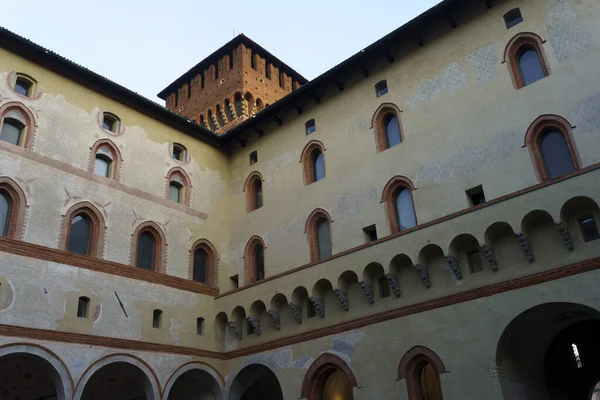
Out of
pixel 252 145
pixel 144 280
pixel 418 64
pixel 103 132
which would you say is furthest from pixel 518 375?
pixel 103 132

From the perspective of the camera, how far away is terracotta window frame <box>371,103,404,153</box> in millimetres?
17234

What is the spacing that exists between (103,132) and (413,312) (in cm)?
1111

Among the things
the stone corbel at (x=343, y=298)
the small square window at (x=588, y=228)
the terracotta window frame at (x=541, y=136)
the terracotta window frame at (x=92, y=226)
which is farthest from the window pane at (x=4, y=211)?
the small square window at (x=588, y=228)

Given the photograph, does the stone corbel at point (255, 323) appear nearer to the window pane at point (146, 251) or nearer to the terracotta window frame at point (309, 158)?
the window pane at point (146, 251)

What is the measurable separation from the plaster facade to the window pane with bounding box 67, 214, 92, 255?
1.48 feet

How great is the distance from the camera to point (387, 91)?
58.2 ft

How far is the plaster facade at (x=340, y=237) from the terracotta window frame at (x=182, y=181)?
0.36 feet

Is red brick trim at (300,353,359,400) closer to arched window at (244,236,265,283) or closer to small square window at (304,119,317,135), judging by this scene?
arched window at (244,236,265,283)

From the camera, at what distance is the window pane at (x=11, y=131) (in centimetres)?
1596

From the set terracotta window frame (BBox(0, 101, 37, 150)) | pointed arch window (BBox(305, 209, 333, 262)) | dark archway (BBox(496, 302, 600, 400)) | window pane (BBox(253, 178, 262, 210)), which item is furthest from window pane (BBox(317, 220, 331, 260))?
terracotta window frame (BBox(0, 101, 37, 150))

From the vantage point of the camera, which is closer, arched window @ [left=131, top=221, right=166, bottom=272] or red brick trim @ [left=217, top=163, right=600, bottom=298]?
red brick trim @ [left=217, top=163, right=600, bottom=298]

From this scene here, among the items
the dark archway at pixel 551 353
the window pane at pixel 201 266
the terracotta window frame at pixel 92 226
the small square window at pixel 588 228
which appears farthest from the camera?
the window pane at pixel 201 266

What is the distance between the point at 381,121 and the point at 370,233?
354 centimetres

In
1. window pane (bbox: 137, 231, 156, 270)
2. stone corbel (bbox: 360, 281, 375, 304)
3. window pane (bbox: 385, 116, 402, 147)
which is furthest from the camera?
window pane (bbox: 137, 231, 156, 270)
